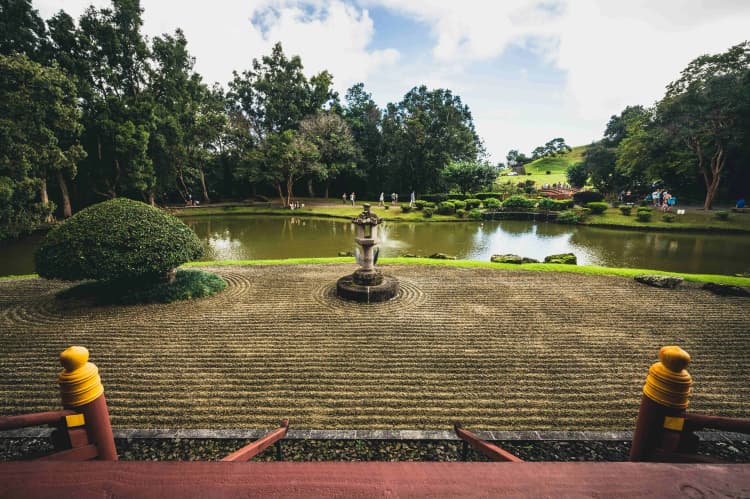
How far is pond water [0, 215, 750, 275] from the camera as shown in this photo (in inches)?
505

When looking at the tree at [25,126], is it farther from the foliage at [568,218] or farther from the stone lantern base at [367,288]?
the foliage at [568,218]

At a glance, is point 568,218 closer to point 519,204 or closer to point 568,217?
point 568,217

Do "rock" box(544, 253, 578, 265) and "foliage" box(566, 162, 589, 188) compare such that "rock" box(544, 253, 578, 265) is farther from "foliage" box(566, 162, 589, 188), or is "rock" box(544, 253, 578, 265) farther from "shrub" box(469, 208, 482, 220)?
"foliage" box(566, 162, 589, 188)

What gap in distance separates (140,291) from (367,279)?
189 inches

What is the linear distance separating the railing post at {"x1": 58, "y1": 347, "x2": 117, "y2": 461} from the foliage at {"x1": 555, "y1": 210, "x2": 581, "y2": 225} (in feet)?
81.2

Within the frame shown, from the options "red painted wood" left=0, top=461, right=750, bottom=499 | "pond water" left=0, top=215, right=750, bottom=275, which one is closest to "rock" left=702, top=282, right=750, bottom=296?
"pond water" left=0, top=215, right=750, bottom=275

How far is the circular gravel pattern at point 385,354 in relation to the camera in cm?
386

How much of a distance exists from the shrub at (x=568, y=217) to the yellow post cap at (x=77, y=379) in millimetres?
24802

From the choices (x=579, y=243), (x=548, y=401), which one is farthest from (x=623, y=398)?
(x=579, y=243)

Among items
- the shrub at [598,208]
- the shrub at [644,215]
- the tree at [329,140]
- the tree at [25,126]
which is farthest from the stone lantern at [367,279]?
the tree at [329,140]

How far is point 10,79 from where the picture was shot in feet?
37.8

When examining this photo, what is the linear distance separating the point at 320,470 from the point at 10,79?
17.5 m

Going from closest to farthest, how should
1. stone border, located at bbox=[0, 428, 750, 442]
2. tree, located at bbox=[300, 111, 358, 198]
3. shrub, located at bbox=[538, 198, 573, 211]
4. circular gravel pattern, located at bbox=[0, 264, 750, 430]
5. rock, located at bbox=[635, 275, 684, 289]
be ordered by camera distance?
stone border, located at bbox=[0, 428, 750, 442], circular gravel pattern, located at bbox=[0, 264, 750, 430], rock, located at bbox=[635, 275, 684, 289], shrub, located at bbox=[538, 198, 573, 211], tree, located at bbox=[300, 111, 358, 198]

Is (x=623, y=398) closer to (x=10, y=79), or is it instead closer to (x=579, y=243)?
(x=579, y=243)
